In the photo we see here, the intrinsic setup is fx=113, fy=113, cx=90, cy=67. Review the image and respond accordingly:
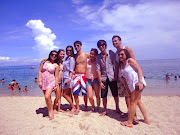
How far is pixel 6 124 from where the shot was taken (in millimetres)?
3516

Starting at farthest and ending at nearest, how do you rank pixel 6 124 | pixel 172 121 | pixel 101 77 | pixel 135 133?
pixel 101 77 → pixel 172 121 → pixel 6 124 → pixel 135 133

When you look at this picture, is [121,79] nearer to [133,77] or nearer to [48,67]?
[133,77]

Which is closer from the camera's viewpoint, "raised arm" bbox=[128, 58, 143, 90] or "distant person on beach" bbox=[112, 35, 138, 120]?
"raised arm" bbox=[128, 58, 143, 90]

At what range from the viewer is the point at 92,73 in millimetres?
4242

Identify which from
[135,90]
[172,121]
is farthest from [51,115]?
[172,121]

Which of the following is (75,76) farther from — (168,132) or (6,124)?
(168,132)

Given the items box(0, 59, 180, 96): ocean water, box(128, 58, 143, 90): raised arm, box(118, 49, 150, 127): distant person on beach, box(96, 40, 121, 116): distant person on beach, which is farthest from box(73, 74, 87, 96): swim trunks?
box(0, 59, 180, 96): ocean water

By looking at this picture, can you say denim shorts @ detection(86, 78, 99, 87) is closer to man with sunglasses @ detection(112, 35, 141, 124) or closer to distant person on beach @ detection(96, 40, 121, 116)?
distant person on beach @ detection(96, 40, 121, 116)

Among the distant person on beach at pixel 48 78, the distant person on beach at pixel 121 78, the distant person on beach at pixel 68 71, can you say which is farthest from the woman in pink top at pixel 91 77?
the distant person on beach at pixel 48 78

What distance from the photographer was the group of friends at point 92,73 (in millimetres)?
3459

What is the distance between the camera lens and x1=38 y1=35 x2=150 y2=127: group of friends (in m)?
3.46

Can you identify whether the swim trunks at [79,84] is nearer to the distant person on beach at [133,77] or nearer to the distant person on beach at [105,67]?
the distant person on beach at [105,67]

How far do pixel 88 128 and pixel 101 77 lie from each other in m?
1.69

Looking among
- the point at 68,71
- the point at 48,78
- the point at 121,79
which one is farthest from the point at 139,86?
the point at 48,78
